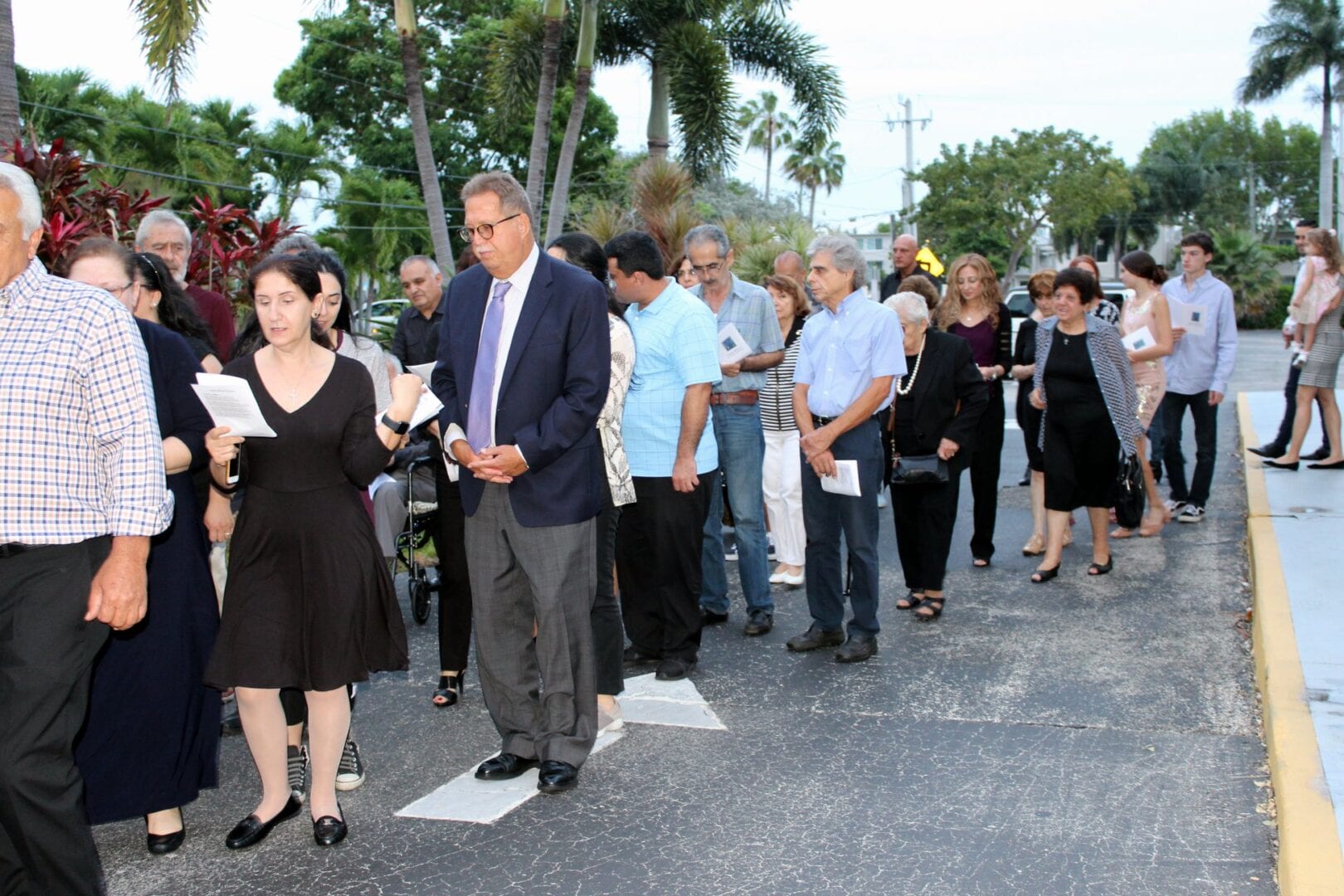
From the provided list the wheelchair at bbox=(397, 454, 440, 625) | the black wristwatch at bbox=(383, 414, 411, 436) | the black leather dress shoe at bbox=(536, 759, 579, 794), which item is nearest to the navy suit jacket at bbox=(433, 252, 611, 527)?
the black wristwatch at bbox=(383, 414, 411, 436)

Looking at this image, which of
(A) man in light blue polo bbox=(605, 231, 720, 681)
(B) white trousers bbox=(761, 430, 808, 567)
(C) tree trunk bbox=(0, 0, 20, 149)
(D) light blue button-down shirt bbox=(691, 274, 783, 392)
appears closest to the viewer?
(A) man in light blue polo bbox=(605, 231, 720, 681)

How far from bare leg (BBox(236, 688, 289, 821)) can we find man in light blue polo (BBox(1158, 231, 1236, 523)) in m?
7.38

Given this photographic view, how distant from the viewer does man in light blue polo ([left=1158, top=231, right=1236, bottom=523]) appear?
970 cm

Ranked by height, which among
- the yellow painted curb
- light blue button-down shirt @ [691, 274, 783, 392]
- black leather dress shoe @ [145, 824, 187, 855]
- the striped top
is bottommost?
black leather dress shoe @ [145, 824, 187, 855]

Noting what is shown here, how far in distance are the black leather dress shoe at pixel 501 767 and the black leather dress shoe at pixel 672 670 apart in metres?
1.34

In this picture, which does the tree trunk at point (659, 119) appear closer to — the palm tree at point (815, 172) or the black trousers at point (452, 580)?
the black trousers at point (452, 580)

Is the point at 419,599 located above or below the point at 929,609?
above

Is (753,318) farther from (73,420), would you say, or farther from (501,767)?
(73,420)

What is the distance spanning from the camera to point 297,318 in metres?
4.36

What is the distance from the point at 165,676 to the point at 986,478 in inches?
227

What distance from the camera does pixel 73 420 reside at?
353cm

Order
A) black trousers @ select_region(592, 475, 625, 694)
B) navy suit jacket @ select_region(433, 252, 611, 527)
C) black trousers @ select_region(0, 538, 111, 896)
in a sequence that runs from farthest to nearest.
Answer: black trousers @ select_region(592, 475, 625, 694) < navy suit jacket @ select_region(433, 252, 611, 527) < black trousers @ select_region(0, 538, 111, 896)

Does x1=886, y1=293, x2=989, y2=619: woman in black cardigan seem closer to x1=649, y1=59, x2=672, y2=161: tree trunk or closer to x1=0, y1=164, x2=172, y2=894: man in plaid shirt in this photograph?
x1=0, y1=164, x2=172, y2=894: man in plaid shirt

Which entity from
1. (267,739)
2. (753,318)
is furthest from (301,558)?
(753,318)
